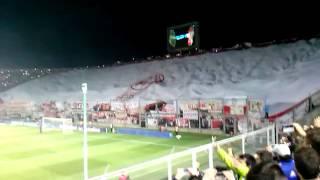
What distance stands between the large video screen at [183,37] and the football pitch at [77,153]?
1111 centimetres

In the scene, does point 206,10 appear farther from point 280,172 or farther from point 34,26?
point 280,172

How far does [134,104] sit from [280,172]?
27.7m

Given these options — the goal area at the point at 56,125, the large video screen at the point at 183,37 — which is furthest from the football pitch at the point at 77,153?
the large video screen at the point at 183,37

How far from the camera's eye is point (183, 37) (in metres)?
34.7

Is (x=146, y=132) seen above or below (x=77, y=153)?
above

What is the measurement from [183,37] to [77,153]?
18.1 metres

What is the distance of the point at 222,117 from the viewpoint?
2508 centimetres

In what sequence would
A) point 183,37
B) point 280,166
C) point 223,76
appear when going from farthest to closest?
point 223,76 < point 183,37 < point 280,166

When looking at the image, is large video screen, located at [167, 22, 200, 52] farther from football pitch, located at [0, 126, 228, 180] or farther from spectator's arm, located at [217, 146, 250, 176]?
spectator's arm, located at [217, 146, 250, 176]

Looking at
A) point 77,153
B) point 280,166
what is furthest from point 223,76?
point 280,166

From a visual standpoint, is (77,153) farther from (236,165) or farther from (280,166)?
(280,166)

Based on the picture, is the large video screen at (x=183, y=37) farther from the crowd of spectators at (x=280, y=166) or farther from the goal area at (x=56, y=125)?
the crowd of spectators at (x=280, y=166)

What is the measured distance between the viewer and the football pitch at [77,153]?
15148mm

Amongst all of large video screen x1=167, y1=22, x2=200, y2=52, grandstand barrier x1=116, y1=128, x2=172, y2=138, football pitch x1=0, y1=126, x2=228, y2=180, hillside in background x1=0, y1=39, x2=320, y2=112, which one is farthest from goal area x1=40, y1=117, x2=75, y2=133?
large video screen x1=167, y1=22, x2=200, y2=52
